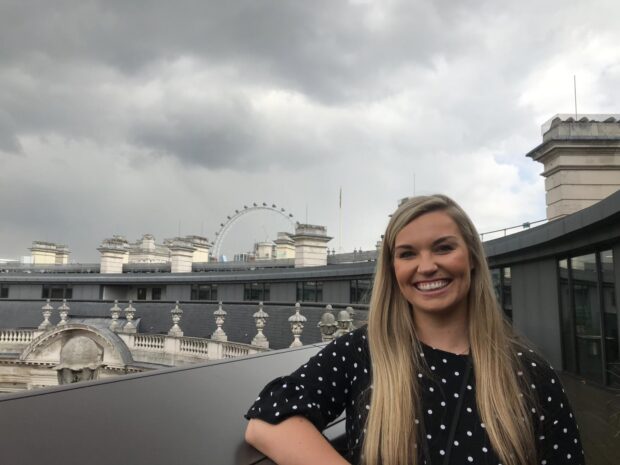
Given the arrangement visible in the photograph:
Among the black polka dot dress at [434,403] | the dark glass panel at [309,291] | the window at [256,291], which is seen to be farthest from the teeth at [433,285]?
the window at [256,291]

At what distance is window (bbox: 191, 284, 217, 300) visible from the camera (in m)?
32.5

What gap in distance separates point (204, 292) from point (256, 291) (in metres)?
5.36

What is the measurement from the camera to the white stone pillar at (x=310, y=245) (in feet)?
101

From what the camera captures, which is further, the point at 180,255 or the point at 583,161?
the point at 180,255

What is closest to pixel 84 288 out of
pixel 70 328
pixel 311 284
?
pixel 70 328

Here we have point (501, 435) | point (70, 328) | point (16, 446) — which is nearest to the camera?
point (16, 446)

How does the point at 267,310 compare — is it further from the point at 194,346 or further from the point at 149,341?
the point at 149,341

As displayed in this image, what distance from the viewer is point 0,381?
2356 centimetres

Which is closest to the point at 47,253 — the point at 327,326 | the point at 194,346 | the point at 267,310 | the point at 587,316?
the point at 194,346

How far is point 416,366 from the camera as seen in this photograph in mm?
2012

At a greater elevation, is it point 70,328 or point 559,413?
point 559,413

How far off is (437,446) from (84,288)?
4180 centimetres

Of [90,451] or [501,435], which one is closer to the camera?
[90,451]

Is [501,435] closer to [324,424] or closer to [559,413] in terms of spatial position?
[559,413]
